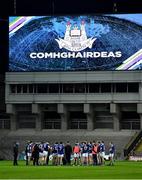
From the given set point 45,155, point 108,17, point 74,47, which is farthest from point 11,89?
point 45,155

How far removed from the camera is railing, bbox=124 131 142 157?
80.3 meters

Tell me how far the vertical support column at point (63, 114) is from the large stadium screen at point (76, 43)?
16.7 feet

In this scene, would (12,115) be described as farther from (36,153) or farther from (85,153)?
(36,153)

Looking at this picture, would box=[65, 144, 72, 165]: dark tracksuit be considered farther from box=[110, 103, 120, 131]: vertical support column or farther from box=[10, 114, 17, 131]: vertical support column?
box=[10, 114, 17, 131]: vertical support column

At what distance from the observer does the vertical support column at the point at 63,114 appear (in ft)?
298

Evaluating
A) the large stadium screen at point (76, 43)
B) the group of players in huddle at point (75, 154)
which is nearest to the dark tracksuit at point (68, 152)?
the group of players in huddle at point (75, 154)

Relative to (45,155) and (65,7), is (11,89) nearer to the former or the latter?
(65,7)

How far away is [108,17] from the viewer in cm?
8750

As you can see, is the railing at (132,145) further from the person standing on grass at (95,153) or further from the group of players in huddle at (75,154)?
the person standing on grass at (95,153)

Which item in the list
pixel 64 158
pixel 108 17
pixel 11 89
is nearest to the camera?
pixel 64 158

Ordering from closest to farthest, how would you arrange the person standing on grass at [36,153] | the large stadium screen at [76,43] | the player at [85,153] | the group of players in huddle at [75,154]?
the person standing on grass at [36,153] < the group of players in huddle at [75,154] < the player at [85,153] < the large stadium screen at [76,43]

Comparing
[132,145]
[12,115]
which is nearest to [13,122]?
[12,115]

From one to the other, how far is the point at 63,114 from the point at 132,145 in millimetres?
12680

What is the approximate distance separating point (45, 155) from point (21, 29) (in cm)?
3242
